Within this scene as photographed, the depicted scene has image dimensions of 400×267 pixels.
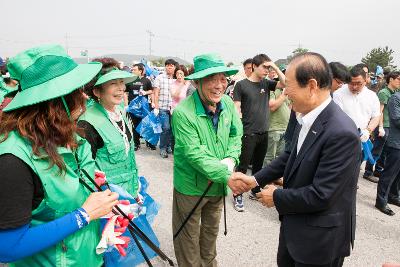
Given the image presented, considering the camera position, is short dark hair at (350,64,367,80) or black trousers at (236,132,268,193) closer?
short dark hair at (350,64,367,80)

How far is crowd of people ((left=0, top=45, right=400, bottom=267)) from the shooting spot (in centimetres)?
129

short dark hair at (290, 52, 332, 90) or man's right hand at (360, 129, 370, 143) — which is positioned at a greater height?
short dark hair at (290, 52, 332, 90)

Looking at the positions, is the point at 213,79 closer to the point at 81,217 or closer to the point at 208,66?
the point at 208,66

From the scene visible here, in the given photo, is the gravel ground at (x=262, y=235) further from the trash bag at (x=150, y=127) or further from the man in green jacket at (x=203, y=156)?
the trash bag at (x=150, y=127)

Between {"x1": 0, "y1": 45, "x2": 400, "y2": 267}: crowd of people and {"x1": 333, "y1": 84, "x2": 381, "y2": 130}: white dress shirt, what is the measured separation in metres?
2.37

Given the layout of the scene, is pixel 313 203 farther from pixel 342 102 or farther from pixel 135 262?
pixel 342 102

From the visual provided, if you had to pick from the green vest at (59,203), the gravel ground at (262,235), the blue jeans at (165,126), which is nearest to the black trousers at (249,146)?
the gravel ground at (262,235)

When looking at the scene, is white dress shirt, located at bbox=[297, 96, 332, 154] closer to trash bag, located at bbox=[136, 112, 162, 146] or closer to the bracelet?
the bracelet

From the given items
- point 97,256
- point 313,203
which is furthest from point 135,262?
point 313,203

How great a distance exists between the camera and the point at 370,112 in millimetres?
4555

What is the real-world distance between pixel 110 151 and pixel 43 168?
42.9 inches

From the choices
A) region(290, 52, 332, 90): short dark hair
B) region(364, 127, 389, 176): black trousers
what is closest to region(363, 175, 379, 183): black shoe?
region(364, 127, 389, 176): black trousers

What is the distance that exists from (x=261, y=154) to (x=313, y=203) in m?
3.19

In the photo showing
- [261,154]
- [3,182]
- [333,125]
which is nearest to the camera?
[3,182]
